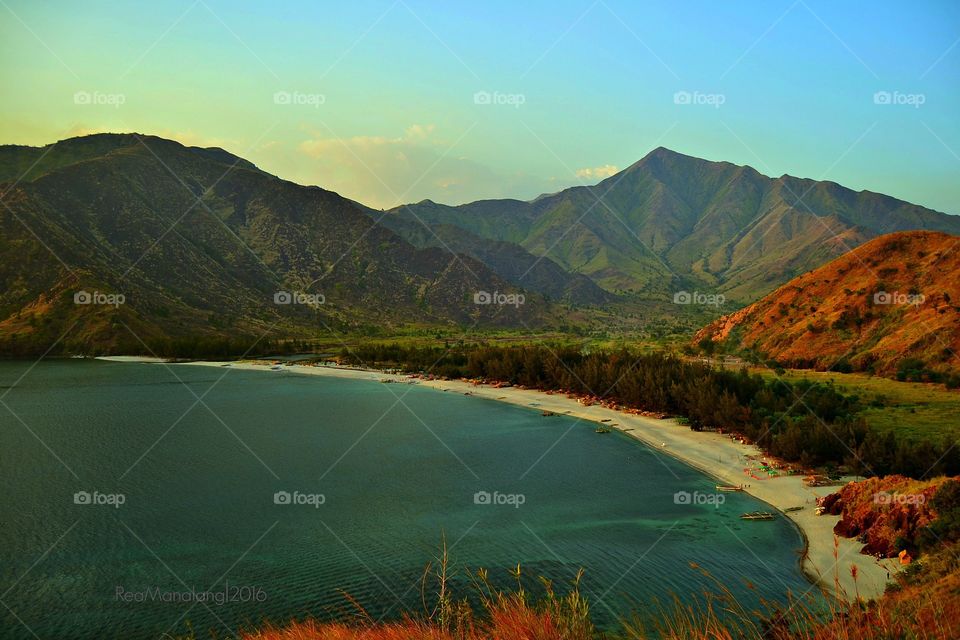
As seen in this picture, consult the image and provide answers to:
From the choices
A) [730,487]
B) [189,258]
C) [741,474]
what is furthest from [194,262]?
[730,487]

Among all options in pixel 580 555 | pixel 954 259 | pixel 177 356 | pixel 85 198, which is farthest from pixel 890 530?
pixel 85 198

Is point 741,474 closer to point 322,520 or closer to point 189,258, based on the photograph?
point 322,520

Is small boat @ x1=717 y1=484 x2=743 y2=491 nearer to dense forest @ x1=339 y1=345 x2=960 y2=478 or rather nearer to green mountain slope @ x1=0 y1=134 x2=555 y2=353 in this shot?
dense forest @ x1=339 y1=345 x2=960 y2=478

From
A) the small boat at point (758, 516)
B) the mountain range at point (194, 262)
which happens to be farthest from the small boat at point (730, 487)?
the mountain range at point (194, 262)

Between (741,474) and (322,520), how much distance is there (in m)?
18.7

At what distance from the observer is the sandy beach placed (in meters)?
17.9

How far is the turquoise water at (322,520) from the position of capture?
17953mm

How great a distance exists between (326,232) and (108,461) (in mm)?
138596

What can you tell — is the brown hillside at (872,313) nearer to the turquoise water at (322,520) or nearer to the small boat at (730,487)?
the turquoise water at (322,520)

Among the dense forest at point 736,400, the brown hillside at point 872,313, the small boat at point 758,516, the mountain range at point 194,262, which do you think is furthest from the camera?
the mountain range at point 194,262

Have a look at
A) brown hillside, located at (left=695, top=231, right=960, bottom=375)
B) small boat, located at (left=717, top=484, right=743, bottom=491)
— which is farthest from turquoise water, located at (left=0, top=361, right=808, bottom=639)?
brown hillside, located at (left=695, top=231, right=960, bottom=375)

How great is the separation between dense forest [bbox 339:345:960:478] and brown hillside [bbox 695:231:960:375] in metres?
12.7

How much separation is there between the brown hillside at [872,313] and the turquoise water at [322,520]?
26917mm

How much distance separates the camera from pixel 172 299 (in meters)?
116
